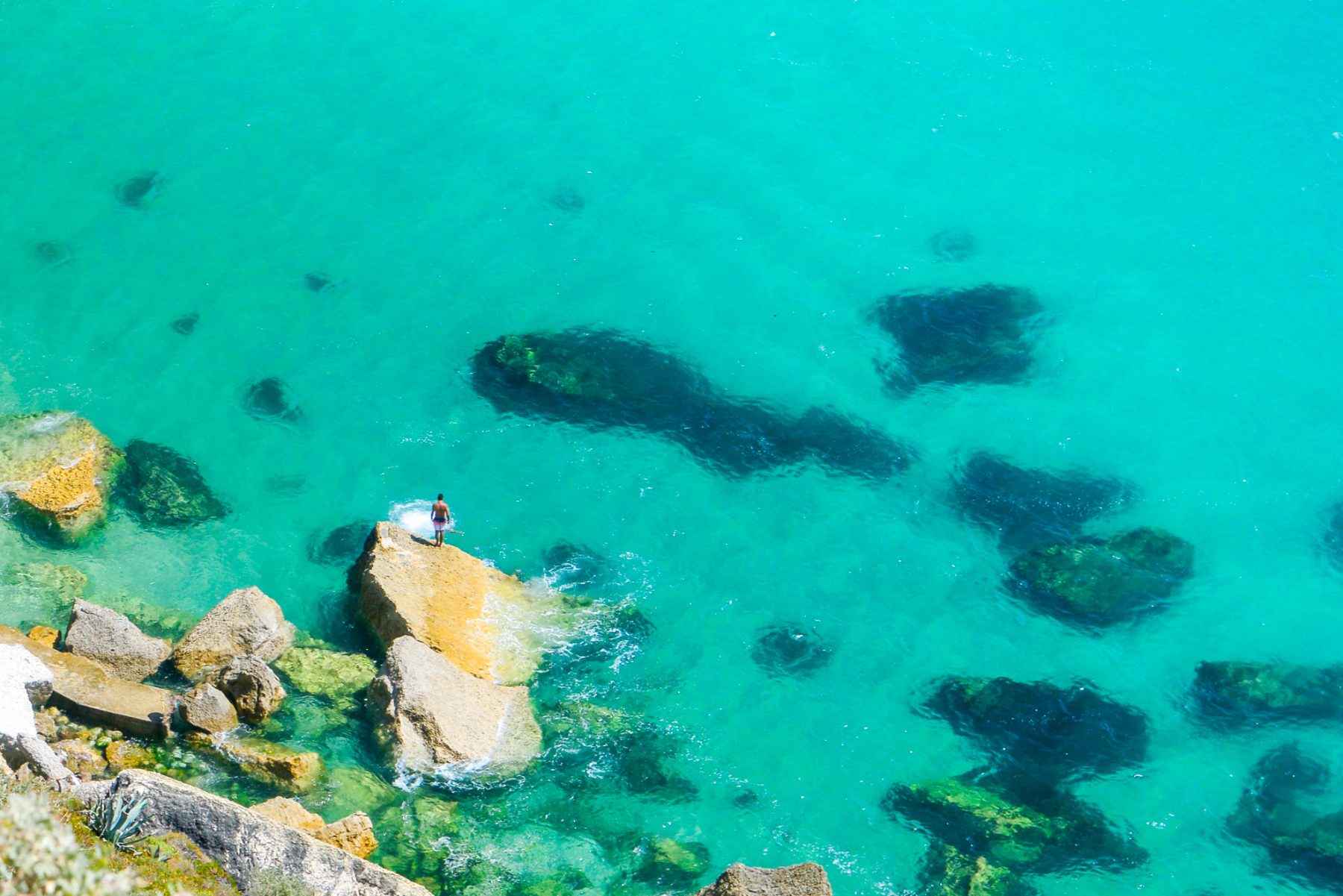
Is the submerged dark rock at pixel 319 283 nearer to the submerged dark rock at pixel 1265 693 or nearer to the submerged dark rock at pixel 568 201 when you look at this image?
the submerged dark rock at pixel 568 201

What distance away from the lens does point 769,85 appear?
47375 mm

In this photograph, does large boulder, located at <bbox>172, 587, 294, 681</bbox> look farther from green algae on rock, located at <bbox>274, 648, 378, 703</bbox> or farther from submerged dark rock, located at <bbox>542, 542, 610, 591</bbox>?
submerged dark rock, located at <bbox>542, 542, 610, 591</bbox>

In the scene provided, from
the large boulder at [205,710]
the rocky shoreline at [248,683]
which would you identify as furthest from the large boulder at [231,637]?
the large boulder at [205,710]

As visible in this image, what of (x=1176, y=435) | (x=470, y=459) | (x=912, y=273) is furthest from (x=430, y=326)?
(x=1176, y=435)

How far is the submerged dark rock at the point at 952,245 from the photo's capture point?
1658 inches

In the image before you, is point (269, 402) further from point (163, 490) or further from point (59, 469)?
point (59, 469)

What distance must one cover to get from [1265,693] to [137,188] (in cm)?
3723

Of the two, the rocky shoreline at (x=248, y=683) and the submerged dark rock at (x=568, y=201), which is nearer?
the rocky shoreline at (x=248, y=683)

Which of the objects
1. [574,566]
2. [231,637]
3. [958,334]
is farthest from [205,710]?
[958,334]

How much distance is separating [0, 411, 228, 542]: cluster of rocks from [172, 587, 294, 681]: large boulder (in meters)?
4.79

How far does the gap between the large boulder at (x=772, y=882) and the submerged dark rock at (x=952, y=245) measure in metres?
26.1

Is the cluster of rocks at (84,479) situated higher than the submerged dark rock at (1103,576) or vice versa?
the submerged dark rock at (1103,576)

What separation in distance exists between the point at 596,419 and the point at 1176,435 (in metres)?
18.2

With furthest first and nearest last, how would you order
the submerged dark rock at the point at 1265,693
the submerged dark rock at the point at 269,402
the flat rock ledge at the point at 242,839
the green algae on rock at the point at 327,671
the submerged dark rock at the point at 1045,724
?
the submerged dark rock at the point at 269,402, the submerged dark rock at the point at 1265,693, the submerged dark rock at the point at 1045,724, the green algae on rock at the point at 327,671, the flat rock ledge at the point at 242,839
